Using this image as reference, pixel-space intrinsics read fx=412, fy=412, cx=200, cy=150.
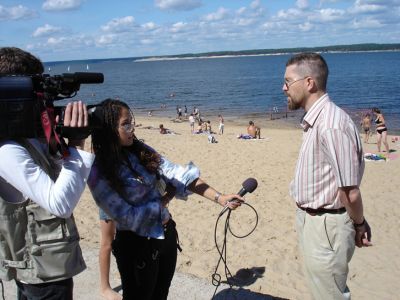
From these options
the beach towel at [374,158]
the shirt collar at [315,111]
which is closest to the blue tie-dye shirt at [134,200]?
the shirt collar at [315,111]

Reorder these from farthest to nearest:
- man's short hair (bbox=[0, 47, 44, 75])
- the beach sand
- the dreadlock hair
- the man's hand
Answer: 1. the beach sand
2. the man's hand
3. the dreadlock hair
4. man's short hair (bbox=[0, 47, 44, 75])

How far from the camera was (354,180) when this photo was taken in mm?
2455

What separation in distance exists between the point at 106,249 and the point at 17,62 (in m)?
1.54

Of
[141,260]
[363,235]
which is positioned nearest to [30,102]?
[141,260]

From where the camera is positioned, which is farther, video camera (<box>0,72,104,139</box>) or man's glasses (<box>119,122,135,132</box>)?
man's glasses (<box>119,122,135,132</box>)

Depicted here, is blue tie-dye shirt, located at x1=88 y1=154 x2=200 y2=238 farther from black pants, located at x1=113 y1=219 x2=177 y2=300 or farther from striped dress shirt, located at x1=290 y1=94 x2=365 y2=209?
striped dress shirt, located at x1=290 y1=94 x2=365 y2=209

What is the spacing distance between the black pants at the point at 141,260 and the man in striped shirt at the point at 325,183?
3.09 ft

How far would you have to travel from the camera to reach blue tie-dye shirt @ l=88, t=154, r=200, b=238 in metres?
2.34

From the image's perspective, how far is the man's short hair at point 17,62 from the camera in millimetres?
1816

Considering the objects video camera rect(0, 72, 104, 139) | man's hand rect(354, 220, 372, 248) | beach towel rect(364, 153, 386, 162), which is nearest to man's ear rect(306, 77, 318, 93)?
man's hand rect(354, 220, 372, 248)

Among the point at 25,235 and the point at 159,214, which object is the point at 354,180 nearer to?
the point at 159,214

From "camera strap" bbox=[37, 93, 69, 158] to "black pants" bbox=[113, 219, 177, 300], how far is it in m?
0.96

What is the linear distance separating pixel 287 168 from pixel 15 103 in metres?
10.8

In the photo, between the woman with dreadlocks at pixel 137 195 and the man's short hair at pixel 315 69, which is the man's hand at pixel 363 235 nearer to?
the woman with dreadlocks at pixel 137 195
